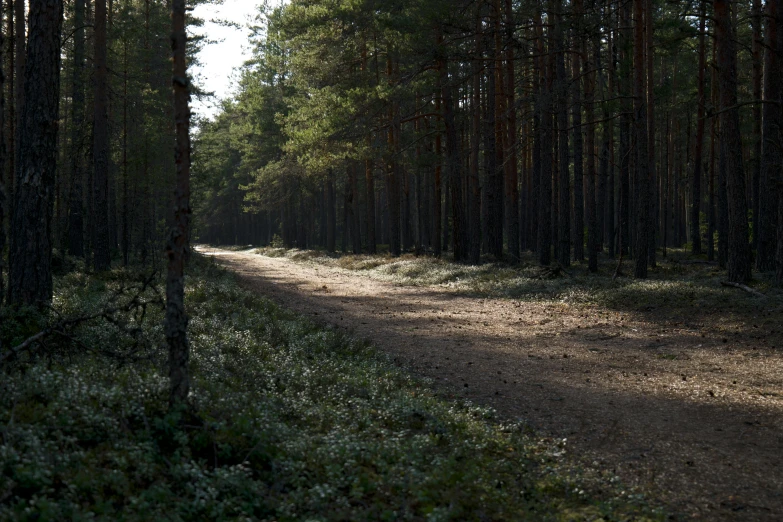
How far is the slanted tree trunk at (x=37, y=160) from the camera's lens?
9.35 meters

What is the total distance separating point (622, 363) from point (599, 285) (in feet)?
27.0

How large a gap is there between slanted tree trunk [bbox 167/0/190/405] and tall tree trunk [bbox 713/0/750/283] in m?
14.5

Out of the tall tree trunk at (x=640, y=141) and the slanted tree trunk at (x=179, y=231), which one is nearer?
the slanted tree trunk at (x=179, y=231)

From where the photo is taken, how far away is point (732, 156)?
15742 mm

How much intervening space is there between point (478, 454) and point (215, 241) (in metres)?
105

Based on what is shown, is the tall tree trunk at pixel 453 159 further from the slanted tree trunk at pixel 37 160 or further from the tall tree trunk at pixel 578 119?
the slanted tree trunk at pixel 37 160

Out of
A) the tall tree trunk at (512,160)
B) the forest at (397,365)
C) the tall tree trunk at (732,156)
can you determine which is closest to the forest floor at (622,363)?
the forest at (397,365)

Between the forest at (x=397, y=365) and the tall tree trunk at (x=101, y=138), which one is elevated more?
the tall tree trunk at (x=101, y=138)

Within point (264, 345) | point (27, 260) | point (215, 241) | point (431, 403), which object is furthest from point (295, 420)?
point (215, 241)

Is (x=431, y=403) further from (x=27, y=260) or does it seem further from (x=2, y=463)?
(x=27, y=260)

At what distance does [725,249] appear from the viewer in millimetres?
24156

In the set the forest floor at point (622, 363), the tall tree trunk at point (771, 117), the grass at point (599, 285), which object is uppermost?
the tall tree trunk at point (771, 117)

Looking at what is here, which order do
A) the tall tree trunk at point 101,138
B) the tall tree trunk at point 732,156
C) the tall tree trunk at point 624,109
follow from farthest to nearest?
1. the tall tree trunk at point 624,109
2. the tall tree trunk at point 101,138
3. the tall tree trunk at point 732,156

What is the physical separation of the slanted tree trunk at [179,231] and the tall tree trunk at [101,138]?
48.8ft
